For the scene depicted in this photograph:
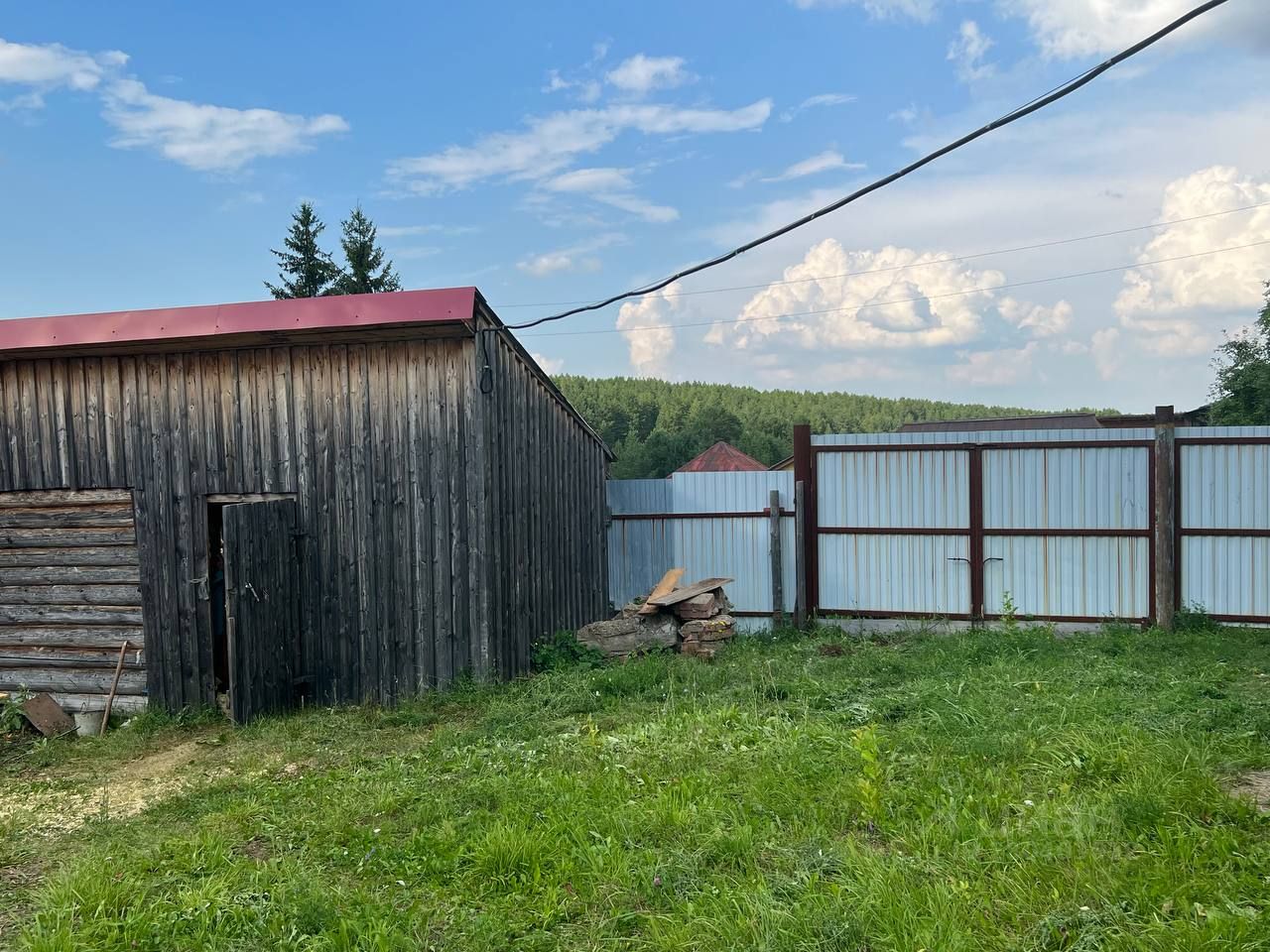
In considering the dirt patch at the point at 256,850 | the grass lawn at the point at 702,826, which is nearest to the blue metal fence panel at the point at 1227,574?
the grass lawn at the point at 702,826

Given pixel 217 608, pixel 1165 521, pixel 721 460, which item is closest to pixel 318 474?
pixel 217 608

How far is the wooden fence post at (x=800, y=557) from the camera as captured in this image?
10.5 meters

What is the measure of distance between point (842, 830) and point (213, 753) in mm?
4999

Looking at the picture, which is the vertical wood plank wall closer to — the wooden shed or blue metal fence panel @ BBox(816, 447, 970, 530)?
the wooden shed

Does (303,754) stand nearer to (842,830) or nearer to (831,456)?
(842,830)

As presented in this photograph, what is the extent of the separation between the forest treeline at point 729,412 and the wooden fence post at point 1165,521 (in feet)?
121

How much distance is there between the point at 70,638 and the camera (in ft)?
29.1

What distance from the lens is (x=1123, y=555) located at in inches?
380

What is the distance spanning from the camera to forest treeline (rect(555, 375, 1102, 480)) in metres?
57.0

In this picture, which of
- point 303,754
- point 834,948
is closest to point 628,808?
point 834,948

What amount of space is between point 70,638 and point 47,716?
772 mm

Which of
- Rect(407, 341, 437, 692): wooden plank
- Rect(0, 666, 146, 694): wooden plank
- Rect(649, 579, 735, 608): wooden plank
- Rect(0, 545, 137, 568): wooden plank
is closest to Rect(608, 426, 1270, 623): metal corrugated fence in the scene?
Rect(649, 579, 735, 608): wooden plank

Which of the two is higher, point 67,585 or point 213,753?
point 67,585

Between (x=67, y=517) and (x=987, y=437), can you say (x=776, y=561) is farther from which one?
(x=67, y=517)
